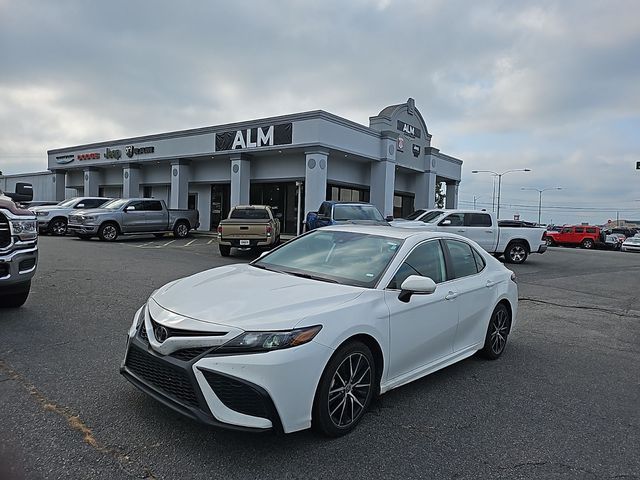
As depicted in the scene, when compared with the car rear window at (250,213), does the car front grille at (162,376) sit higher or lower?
lower

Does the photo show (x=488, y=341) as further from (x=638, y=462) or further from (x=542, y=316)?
(x=542, y=316)

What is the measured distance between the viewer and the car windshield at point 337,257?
A: 4.16 metres

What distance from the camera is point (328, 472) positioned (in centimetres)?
296

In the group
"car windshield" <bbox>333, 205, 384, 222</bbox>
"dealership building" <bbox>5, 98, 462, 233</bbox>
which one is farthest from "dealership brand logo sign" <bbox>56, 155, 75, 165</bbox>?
"car windshield" <bbox>333, 205, 384, 222</bbox>

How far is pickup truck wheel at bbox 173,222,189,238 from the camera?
22.7 meters

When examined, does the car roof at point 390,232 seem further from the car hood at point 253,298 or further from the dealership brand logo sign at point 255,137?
the dealership brand logo sign at point 255,137

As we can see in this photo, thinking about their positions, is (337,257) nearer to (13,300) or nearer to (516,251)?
(13,300)

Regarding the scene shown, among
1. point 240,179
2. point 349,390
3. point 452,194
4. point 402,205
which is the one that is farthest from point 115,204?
point 452,194

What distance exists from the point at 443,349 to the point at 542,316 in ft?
14.4

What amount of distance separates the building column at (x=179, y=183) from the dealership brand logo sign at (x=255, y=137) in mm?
3432

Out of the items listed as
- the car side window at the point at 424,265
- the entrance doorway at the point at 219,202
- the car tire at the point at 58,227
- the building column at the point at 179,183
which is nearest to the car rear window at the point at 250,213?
the car tire at the point at 58,227

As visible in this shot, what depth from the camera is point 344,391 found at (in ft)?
11.3

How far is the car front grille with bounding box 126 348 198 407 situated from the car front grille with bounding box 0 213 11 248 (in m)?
3.53

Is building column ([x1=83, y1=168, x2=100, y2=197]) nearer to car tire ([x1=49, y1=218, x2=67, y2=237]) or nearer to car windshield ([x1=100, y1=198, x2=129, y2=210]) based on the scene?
car tire ([x1=49, y1=218, x2=67, y2=237])
